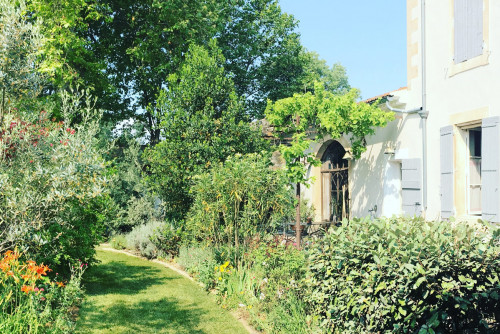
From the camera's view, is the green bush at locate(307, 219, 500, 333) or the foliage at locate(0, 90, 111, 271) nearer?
the green bush at locate(307, 219, 500, 333)

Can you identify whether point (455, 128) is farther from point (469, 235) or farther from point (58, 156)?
point (58, 156)

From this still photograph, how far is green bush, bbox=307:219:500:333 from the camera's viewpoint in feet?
13.0

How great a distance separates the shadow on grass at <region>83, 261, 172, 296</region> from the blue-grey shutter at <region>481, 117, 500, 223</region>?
266 inches

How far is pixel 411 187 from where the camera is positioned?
995 cm

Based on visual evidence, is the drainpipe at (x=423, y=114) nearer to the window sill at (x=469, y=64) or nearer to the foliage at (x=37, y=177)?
the window sill at (x=469, y=64)

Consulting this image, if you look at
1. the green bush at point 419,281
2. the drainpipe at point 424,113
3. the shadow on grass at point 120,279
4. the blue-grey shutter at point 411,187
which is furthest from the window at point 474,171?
the shadow on grass at point 120,279

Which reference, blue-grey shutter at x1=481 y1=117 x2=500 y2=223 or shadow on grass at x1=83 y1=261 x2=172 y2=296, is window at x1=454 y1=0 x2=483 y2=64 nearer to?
blue-grey shutter at x1=481 y1=117 x2=500 y2=223

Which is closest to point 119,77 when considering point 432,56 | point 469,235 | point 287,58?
point 287,58

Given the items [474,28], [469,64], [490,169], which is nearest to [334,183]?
[469,64]

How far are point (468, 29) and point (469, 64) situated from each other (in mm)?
686

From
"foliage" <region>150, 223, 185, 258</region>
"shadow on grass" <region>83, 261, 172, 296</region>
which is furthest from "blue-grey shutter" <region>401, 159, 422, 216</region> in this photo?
"foliage" <region>150, 223, 185, 258</region>

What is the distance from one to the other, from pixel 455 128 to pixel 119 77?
14884 millimetres

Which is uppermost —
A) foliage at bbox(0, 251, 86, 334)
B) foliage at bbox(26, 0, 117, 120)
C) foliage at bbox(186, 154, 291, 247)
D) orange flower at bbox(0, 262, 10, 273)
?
foliage at bbox(26, 0, 117, 120)

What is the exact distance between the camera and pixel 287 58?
23281 millimetres
